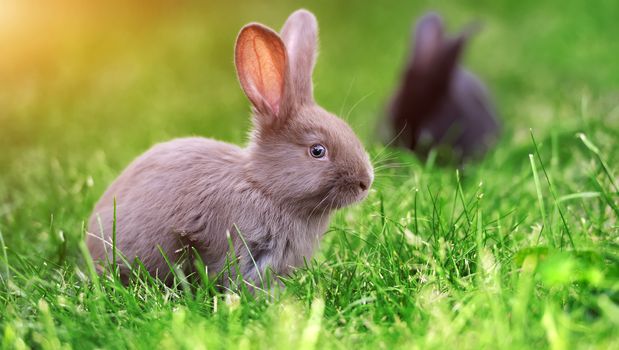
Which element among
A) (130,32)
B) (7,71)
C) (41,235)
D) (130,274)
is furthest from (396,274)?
(130,32)

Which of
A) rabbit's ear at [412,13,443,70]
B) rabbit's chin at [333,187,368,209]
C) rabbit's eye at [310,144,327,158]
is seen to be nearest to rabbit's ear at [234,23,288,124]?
rabbit's eye at [310,144,327,158]

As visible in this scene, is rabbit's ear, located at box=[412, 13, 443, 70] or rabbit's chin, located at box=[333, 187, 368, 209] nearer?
rabbit's chin, located at box=[333, 187, 368, 209]

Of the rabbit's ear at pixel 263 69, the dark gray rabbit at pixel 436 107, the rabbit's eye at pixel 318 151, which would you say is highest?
the rabbit's ear at pixel 263 69

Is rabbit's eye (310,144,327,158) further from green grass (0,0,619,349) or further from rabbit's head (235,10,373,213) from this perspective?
green grass (0,0,619,349)

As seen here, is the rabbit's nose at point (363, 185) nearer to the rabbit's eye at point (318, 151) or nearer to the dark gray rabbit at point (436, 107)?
the rabbit's eye at point (318, 151)

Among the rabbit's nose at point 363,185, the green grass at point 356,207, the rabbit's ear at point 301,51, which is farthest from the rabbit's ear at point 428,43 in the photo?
the rabbit's nose at point 363,185

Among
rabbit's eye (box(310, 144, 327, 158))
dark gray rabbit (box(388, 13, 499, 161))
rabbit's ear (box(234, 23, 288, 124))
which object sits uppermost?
rabbit's ear (box(234, 23, 288, 124))
